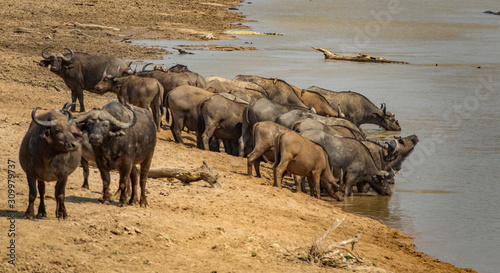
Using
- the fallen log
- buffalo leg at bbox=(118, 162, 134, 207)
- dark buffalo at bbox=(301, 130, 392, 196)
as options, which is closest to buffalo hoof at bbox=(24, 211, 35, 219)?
buffalo leg at bbox=(118, 162, 134, 207)

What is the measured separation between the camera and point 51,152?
8.02 meters

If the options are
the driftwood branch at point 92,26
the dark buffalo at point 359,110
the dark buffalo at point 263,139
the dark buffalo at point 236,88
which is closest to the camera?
the dark buffalo at point 263,139

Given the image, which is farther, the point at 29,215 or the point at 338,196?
the point at 338,196

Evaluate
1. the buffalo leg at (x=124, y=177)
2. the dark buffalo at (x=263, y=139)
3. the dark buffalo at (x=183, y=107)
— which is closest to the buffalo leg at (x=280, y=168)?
the dark buffalo at (x=263, y=139)

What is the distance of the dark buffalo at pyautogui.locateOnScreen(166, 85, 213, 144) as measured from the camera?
1691 cm

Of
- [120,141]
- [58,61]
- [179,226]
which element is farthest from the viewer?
[58,61]

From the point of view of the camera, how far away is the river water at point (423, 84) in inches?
509

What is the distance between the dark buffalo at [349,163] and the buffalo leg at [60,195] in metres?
7.41

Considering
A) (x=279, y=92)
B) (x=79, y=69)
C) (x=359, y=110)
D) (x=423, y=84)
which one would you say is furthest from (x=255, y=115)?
(x=423, y=84)

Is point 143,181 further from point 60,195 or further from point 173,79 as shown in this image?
point 173,79

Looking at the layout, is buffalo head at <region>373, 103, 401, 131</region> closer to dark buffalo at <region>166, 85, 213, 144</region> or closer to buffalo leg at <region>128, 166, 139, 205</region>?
dark buffalo at <region>166, 85, 213, 144</region>

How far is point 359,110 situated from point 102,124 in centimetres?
1454

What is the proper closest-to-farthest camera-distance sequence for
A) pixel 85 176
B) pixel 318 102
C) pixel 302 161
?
pixel 85 176 → pixel 302 161 → pixel 318 102

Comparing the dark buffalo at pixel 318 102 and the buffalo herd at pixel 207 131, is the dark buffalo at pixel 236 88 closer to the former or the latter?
the buffalo herd at pixel 207 131
